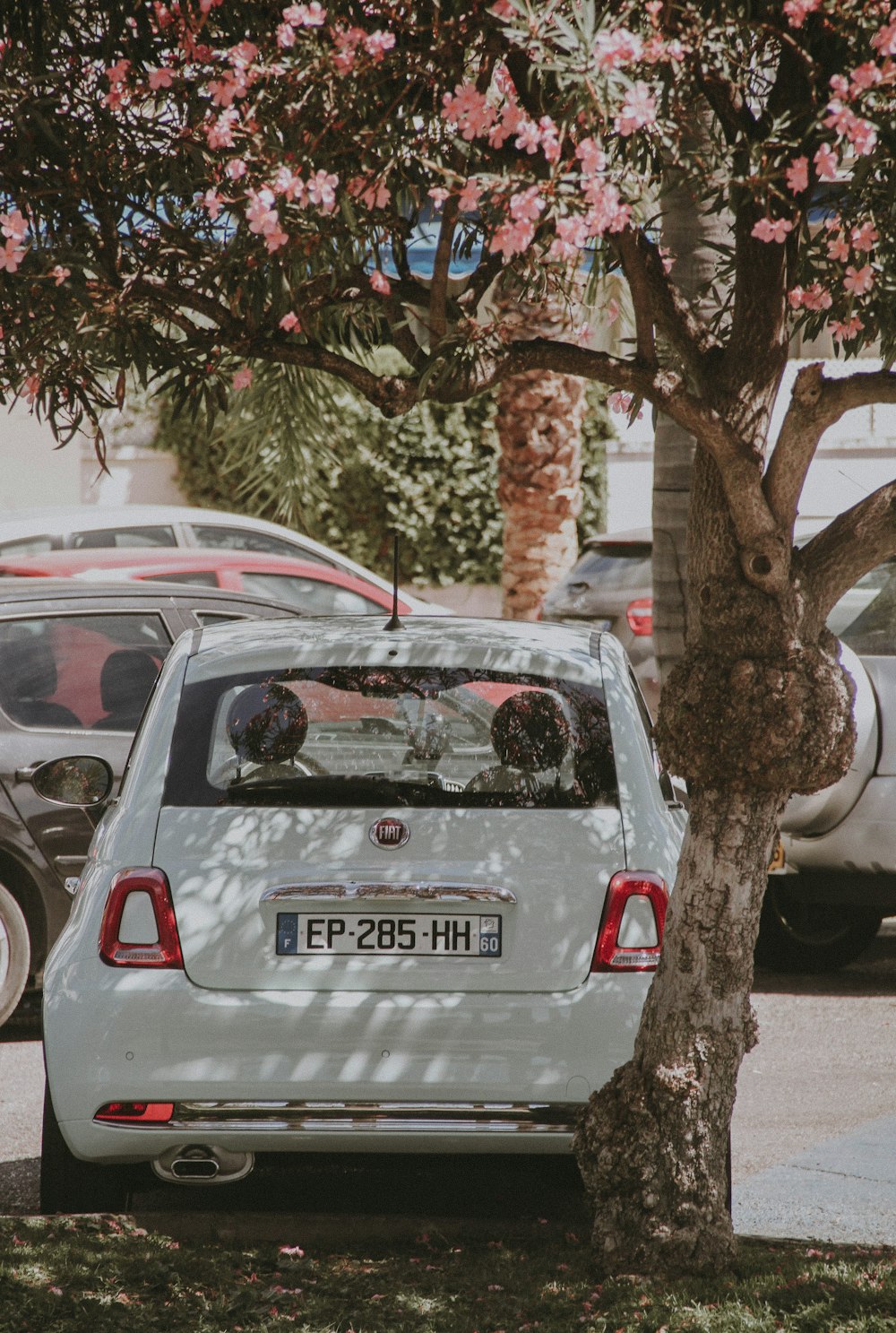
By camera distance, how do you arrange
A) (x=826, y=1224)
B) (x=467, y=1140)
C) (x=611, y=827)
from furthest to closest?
(x=826, y=1224), (x=611, y=827), (x=467, y=1140)

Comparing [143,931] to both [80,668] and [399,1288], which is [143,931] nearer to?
[399,1288]

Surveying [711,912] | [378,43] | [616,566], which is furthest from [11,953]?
[616,566]

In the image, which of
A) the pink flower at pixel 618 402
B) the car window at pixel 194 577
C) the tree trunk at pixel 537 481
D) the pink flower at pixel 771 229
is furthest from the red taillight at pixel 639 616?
the pink flower at pixel 771 229

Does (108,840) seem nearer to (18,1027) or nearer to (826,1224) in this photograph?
(826,1224)

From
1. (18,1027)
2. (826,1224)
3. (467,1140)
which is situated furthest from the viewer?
(18,1027)

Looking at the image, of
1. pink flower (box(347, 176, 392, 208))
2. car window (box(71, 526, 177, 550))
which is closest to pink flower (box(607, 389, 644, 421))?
pink flower (box(347, 176, 392, 208))

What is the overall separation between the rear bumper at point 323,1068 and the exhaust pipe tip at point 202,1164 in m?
0.08

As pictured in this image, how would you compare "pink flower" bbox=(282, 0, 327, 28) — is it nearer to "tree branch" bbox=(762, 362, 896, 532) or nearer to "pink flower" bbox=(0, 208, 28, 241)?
"pink flower" bbox=(0, 208, 28, 241)

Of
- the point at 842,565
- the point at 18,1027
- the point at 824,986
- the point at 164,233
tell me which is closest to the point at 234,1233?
the point at 842,565

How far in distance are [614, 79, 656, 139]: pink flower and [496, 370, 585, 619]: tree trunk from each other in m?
13.8

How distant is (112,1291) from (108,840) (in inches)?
46.1

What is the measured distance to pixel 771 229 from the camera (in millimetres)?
3799

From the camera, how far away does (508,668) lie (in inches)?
192

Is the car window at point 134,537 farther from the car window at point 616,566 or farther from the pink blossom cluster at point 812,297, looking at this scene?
the pink blossom cluster at point 812,297
